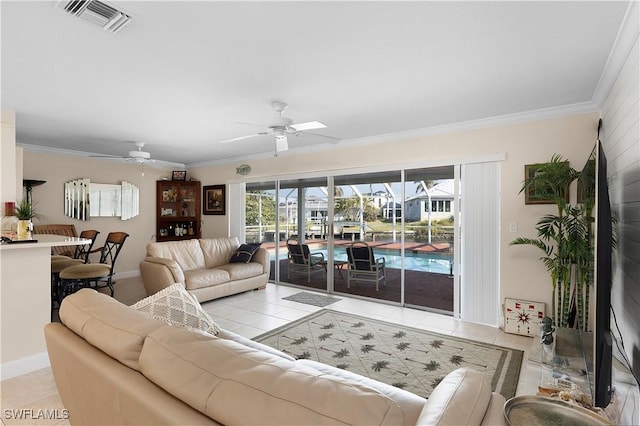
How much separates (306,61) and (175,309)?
78.8 inches

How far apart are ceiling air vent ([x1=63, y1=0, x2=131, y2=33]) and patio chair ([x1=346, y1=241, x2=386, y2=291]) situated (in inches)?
Answer: 166

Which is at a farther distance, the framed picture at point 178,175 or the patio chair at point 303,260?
the framed picture at point 178,175

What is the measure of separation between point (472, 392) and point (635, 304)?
5.71ft

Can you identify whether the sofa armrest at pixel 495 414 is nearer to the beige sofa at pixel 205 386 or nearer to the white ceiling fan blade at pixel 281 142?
Answer: the beige sofa at pixel 205 386

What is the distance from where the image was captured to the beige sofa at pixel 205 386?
2.73ft

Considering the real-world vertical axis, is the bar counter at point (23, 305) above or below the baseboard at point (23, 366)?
above

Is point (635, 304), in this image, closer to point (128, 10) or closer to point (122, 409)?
point (122, 409)

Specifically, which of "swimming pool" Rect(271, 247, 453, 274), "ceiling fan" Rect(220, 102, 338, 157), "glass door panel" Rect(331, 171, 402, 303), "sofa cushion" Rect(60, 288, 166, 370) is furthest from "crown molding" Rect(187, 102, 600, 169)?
"sofa cushion" Rect(60, 288, 166, 370)

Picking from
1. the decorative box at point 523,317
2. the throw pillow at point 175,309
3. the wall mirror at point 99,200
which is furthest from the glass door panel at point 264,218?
the throw pillow at point 175,309

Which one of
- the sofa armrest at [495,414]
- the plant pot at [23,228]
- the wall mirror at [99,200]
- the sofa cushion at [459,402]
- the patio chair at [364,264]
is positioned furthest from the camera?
the wall mirror at [99,200]

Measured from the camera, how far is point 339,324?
401 cm

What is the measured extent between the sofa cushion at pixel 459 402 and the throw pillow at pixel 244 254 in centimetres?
485

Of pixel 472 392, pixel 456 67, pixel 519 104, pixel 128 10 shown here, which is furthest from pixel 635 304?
pixel 128 10

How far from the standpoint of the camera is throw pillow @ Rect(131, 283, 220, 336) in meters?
1.89
